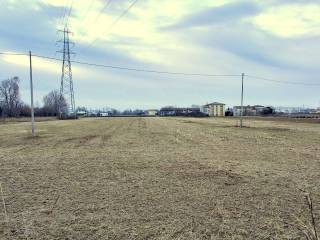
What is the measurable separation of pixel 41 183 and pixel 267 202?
5748 millimetres

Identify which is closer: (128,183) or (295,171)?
(128,183)

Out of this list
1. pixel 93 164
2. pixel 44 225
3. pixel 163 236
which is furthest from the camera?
pixel 93 164

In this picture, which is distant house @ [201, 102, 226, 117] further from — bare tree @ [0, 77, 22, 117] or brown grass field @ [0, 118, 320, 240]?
brown grass field @ [0, 118, 320, 240]

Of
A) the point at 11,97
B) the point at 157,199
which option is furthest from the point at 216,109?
the point at 157,199

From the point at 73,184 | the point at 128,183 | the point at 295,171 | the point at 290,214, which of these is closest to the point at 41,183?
the point at 73,184

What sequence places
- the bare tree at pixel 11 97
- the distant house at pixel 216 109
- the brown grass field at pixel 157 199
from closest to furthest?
the brown grass field at pixel 157 199, the bare tree at pixel 11 97, the distant house at pixel 216 109

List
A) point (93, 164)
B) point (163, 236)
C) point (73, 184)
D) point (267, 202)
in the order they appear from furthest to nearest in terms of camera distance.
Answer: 1. point (93, 164)
2. point (73, 184)
3. point (267, 202)
4. point (163, 236)

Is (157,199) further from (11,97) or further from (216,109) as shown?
(216,109)

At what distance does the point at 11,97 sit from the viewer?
128625 mm

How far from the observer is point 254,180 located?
10.2 m

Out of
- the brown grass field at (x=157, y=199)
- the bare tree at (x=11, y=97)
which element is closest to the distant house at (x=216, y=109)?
the bare tree at (x=11, y=97)

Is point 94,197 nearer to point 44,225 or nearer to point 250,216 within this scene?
point 44,225

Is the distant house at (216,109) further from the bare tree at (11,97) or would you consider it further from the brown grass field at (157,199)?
the brown grass field at (157,199)

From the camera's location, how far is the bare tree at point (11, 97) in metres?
125
